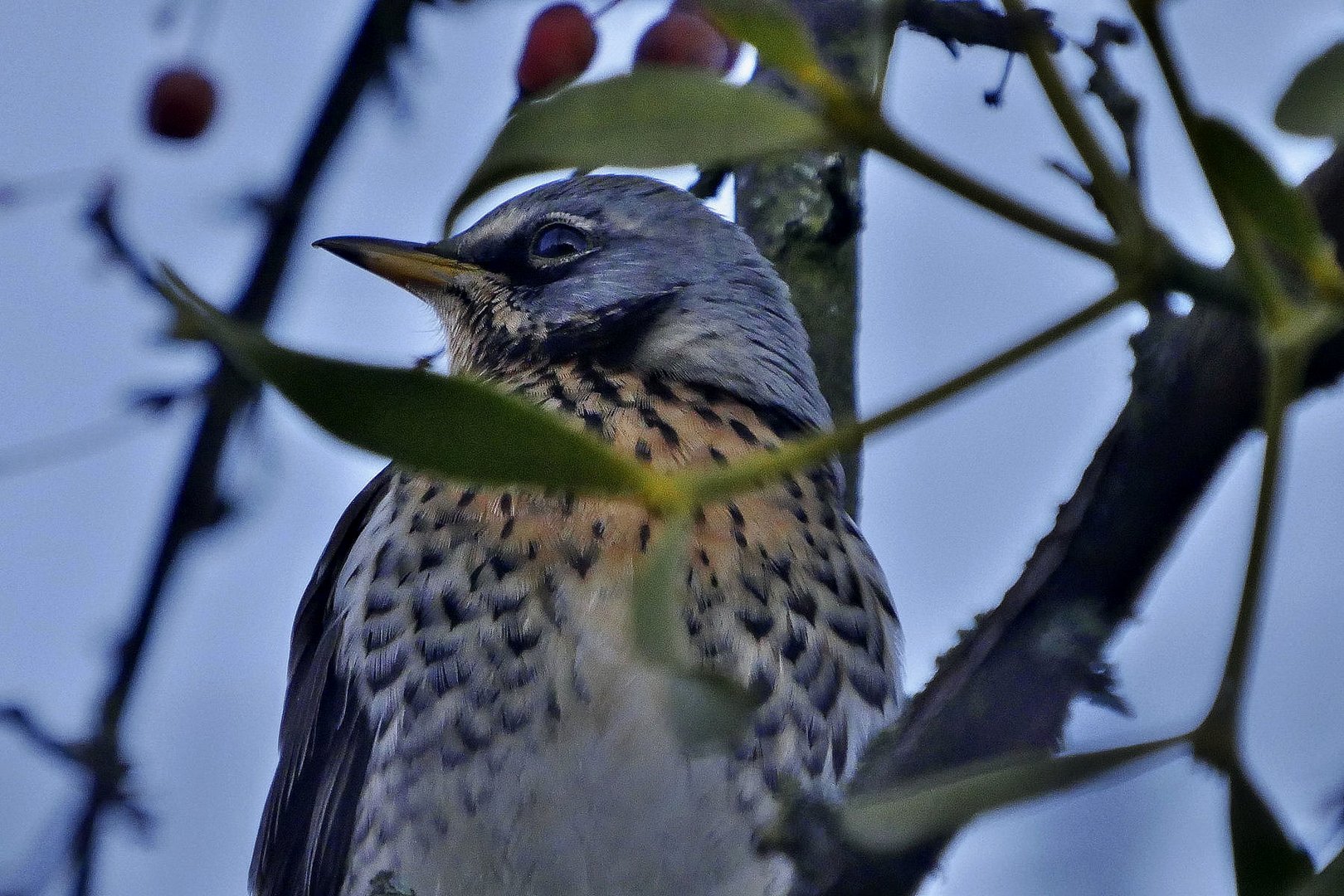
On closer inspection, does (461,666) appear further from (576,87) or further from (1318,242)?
(1318,242)

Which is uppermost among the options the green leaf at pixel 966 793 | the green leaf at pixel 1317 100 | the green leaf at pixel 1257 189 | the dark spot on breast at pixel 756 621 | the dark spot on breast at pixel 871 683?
the dark spot on breast at pixel 756 621

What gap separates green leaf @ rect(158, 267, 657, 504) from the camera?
1060 millimetres

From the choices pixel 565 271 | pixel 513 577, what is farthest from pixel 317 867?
pixel 565 271

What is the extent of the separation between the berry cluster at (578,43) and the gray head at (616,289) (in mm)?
381

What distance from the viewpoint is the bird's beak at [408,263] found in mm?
3422

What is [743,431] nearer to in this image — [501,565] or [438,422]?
[501,565]

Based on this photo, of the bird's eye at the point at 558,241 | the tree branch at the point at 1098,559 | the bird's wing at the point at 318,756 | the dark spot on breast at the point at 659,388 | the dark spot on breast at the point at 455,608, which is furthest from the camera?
the bird's eye at the point at 558,241

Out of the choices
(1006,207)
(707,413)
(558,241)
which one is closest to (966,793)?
(1006,207)

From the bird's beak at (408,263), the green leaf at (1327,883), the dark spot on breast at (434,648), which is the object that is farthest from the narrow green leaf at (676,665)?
the bird's beak at (408,263)

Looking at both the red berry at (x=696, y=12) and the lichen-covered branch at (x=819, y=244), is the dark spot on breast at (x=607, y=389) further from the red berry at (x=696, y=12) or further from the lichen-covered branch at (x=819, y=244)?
the red berry at (x=696, y=12)

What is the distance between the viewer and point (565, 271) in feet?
11.5

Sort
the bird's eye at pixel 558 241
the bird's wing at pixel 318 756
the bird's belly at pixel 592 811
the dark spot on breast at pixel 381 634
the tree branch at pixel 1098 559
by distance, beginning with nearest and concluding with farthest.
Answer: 1. the tree branch at pixel 1098 559
2. the bird's belly at pixel 592 811
3. the dark spot on breast at pixel 381 634
4. the bird's wing at pixel 318 756
5. the bird's eye at pixel 558 241

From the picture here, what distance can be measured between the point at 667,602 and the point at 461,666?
1734 mm

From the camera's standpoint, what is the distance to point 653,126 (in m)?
1.10
